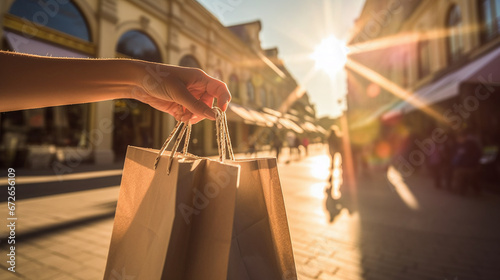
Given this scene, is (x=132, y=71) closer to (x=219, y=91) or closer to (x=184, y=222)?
(x=219, y=91)

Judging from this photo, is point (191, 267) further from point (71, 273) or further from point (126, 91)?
point (71, 273)

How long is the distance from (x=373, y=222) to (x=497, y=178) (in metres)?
4.61

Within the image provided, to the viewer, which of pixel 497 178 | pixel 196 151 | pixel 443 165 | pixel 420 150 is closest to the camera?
pixel 497 178

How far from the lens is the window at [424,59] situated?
13516 mm

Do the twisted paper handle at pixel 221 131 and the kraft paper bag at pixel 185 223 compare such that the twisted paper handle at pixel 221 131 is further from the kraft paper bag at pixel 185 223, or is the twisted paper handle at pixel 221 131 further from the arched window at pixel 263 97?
the arched window at pixel 263 97

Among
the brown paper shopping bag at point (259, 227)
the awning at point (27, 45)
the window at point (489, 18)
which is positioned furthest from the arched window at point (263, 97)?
the brown paper shopping bag at point (259, 227)

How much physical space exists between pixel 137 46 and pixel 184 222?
42.3 feet

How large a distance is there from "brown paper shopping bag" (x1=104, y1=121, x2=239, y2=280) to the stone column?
404 inches

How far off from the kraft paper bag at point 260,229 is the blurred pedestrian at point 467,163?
20.7ft

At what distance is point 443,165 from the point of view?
6582 mm

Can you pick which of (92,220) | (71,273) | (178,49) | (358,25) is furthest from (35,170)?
(358,25)

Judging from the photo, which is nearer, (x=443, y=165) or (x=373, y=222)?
(x=373, y=222)

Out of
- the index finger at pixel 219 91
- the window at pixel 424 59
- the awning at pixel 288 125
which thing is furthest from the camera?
the awning at pixel 288 125

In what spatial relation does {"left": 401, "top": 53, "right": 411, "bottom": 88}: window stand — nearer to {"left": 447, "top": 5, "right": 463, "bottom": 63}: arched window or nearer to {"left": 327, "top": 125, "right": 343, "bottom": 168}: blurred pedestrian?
{"left": 447, "top": 5, "right": 463, "bottom": 63}: arched window
